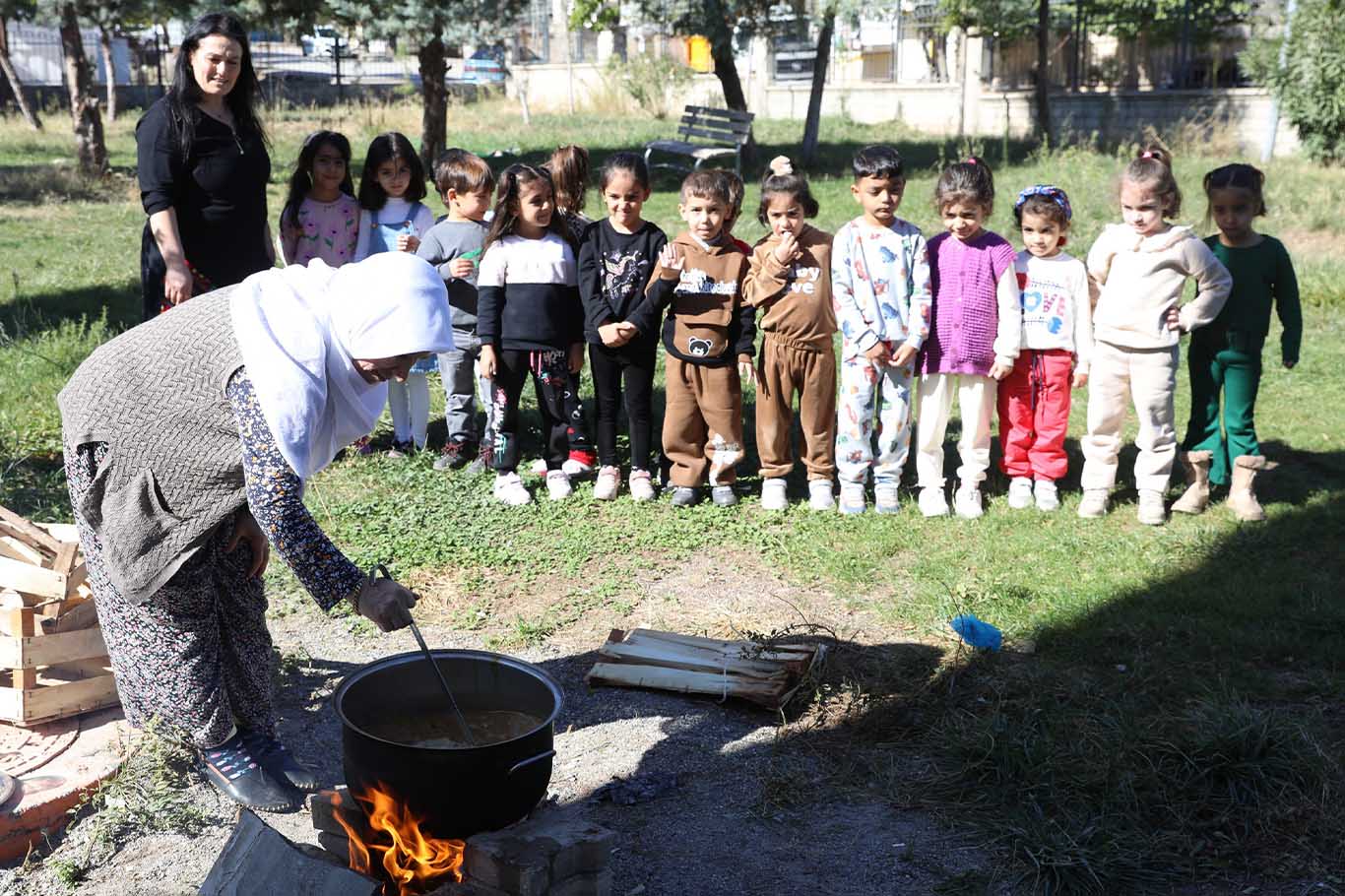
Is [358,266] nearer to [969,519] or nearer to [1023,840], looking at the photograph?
[1023,840]

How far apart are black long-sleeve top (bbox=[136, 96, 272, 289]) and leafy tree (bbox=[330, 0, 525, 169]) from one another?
10236mm

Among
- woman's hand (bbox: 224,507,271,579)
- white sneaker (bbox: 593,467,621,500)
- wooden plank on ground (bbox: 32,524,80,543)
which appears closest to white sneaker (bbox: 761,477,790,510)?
white sneaker (bbox: 593,467,621,500)

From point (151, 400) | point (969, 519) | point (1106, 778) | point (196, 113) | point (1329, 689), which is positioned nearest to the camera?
point (151, 400)

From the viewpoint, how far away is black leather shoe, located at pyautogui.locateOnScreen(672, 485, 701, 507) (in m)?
6.20

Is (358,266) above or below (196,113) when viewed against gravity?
below

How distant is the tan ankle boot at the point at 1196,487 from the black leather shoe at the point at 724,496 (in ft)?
7.09

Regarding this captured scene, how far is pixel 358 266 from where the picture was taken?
9.54 ft

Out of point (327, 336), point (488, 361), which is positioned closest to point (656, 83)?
point (488, 361)

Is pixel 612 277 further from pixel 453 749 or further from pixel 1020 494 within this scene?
pixel 453 749

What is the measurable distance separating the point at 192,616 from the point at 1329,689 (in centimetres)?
372

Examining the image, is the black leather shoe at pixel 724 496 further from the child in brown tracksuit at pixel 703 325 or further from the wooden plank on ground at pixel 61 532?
the wooden plank on ground at pixel 61 532

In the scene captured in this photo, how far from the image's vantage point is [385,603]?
2.94 m

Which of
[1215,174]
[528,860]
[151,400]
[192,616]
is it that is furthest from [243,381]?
[1215,174]

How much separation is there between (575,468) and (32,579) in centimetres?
297
